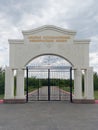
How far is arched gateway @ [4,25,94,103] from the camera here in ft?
61.5

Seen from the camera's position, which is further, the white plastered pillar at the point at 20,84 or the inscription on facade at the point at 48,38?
the inscription on facade at the point at 48,38

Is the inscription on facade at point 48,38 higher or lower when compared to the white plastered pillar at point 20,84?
higher

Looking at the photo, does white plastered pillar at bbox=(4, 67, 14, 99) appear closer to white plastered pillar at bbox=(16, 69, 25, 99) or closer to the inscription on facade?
white plastered pillar at bbox=(16, 69, 25, 99)

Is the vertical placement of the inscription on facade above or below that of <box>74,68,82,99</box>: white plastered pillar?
above

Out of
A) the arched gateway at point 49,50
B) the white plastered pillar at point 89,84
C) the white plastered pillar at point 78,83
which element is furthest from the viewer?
the arched gateway at point 49,50

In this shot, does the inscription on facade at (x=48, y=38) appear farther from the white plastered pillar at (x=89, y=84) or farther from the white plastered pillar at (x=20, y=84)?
the white plastered pillar at (x=89, y=84)

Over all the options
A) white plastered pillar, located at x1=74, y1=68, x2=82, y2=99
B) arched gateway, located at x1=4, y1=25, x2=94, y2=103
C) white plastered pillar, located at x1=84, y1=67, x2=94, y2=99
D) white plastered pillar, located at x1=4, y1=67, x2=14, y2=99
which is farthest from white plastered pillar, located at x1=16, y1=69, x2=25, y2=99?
white plastered pillar, located at x1=84, y1=67, x2=94, y2=99

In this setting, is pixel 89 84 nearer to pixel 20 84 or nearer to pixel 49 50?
pixel 49 50

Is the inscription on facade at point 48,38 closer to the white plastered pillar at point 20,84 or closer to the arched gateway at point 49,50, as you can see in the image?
the arched gateway at point 49,50

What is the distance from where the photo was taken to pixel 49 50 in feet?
61.5

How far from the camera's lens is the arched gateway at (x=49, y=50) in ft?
61.5

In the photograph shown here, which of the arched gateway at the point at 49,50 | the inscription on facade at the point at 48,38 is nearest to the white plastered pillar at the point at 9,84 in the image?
the arched gateway at the point at 49,50

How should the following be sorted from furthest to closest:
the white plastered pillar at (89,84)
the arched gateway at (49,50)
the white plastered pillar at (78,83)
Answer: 1. the arched gateway at (49,50)
2. the white plastered pillar at (78,83)
3. the white plastered pillar at (89,84)

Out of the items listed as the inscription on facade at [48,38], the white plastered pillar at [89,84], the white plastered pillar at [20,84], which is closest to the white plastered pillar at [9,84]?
the white plastered pillar at [20,84]
